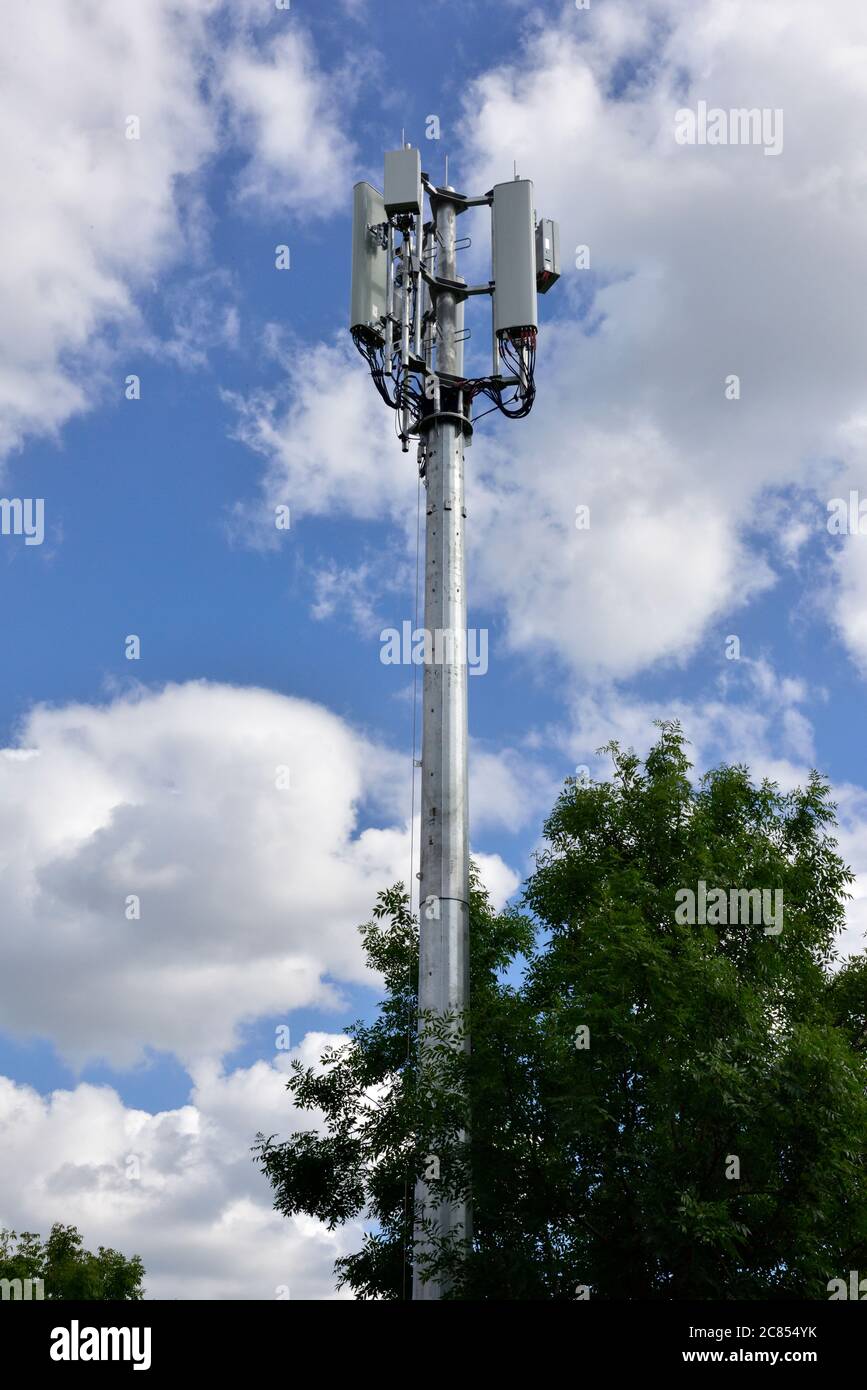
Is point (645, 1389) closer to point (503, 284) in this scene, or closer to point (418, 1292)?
point (418, 1292)

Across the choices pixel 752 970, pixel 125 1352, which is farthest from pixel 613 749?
pixel 125 1352

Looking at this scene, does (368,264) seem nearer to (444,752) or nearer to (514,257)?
(514,257)

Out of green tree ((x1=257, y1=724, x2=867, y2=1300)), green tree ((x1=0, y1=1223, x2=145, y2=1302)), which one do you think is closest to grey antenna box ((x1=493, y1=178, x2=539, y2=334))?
green tree ((x1=257, y1=724, x2=867, y2=1300))

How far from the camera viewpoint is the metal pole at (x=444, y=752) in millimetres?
27172

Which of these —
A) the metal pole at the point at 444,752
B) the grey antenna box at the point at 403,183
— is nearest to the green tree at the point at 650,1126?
the metal pole at the point at 444,752

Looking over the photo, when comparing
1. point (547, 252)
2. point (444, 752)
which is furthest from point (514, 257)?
point (444, 752)

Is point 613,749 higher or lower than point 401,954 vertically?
higher

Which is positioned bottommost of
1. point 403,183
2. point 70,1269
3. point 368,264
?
point 70,1269

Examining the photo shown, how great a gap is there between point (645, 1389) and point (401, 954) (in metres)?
17.3

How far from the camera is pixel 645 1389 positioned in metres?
16.0

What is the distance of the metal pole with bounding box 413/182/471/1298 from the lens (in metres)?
27.2

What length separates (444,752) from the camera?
96.9ft

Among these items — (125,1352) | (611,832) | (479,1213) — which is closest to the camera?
(125,1352)

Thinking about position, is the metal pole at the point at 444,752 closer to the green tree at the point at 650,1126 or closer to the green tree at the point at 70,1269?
the green tree at the point at 650,1126
